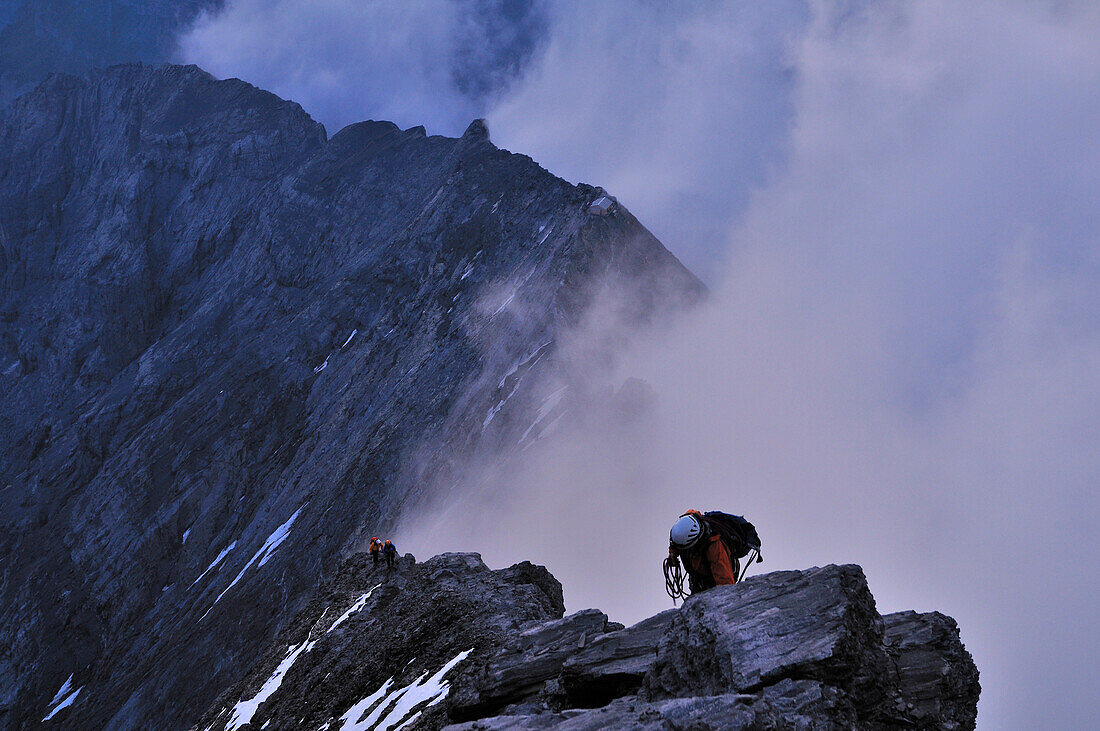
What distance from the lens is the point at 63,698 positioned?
200ft

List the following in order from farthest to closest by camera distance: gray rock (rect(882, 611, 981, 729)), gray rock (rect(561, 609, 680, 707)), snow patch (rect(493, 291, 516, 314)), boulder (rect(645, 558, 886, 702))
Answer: snow patch (rect(493, 291, 516, 314)), gray rock (rect(561, 609, 680, 707)), gray rock (rect(882, 611, 981, 729)), boulder (rect(645, 558, 886, 702))

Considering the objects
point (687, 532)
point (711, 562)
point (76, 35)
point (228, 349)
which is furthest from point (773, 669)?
point (76, 35)

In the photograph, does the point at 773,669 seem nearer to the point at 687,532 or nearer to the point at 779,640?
the point at 779,640

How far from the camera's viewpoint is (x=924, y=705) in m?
10.2

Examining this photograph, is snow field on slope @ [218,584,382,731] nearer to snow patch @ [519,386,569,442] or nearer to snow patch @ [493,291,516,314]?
snow patch @ [519,386,569,442]


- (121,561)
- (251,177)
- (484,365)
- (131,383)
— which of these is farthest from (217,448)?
(251,177)

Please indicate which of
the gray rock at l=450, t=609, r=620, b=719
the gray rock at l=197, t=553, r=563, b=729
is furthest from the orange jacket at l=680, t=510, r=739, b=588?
the gray rock at l=197, t=553, r=563, b=729

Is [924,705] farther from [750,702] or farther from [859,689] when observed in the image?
[750,702]

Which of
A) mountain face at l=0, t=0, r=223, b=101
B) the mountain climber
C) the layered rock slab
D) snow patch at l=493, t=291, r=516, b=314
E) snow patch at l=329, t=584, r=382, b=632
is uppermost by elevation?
mountain face at l=0, t=0, r=223, b=101

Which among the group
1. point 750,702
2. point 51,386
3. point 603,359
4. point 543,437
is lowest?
point 750,702

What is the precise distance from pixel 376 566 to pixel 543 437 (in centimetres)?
3054

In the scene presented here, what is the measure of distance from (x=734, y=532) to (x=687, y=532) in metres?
1.17

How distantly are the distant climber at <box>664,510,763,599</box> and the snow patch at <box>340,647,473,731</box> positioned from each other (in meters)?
5.61

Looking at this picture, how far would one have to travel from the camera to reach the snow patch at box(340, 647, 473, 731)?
47.8 ft
